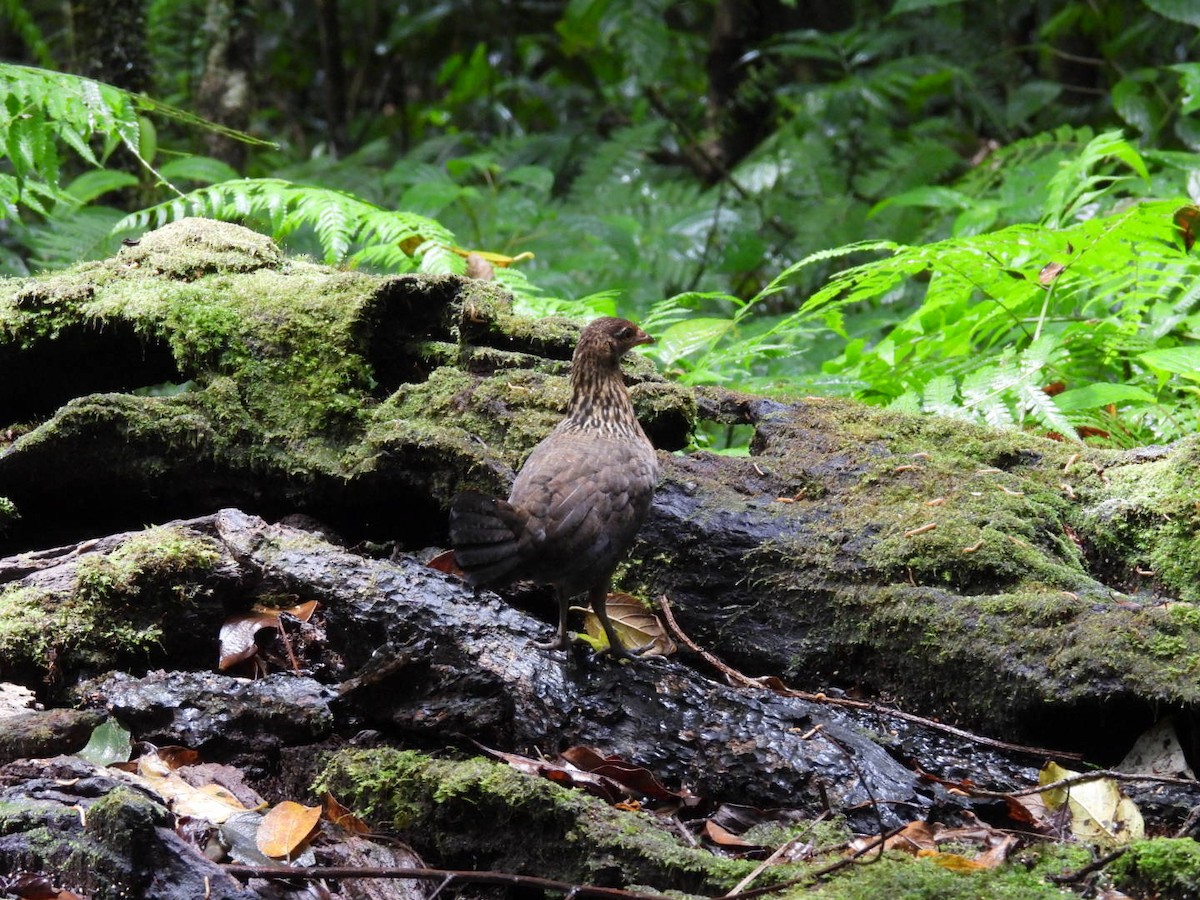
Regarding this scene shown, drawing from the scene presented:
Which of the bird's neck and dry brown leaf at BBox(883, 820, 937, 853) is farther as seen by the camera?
the bird's neck

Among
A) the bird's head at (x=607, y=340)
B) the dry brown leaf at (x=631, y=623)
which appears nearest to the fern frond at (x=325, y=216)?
the bird's head at (x=607, y=340)

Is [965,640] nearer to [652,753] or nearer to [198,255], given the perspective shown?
[652,753]

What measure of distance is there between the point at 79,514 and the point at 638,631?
206cm

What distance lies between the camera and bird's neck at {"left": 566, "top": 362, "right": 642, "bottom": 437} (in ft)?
12.5

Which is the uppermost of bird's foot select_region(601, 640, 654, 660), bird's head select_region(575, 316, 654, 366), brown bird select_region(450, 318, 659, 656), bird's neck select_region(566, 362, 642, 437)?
bird's head select_region(575, 316, 654, 366)

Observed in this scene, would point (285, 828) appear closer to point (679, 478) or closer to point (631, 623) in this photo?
point (631, 623)

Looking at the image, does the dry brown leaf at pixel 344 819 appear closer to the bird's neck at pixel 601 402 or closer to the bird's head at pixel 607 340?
the bird's neck at pixel 601 402

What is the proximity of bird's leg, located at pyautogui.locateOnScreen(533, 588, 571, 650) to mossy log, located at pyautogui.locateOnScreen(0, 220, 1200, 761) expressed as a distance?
315 millimetres

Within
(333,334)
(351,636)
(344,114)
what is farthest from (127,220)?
(344,114)

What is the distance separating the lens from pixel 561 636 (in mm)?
3426

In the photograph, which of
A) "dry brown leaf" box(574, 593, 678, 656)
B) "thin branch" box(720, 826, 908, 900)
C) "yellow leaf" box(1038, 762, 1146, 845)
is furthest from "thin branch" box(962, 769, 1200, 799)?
"dry brown leaf" box(574, 593, 678, 656)

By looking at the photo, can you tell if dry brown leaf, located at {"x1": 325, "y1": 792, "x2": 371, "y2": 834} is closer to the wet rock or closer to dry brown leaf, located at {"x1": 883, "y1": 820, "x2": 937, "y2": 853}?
the wet rock

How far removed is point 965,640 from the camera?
322 centimetres

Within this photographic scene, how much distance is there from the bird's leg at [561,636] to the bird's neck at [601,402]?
1.87 feet
